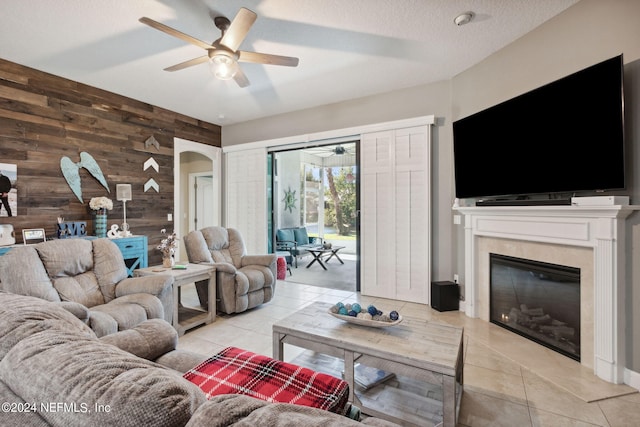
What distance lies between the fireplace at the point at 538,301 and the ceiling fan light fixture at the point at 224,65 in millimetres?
3251

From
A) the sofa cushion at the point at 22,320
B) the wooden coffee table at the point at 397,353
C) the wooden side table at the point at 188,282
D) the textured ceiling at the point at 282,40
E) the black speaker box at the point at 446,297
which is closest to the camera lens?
the sofa cushion at the point at 22,320

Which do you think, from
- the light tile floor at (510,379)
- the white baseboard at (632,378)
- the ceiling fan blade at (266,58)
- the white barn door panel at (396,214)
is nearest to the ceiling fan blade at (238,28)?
the ceiling fan blade at (266,58)

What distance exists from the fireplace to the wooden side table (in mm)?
3068

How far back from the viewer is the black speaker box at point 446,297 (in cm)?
368

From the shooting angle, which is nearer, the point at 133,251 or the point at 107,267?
the point at 107,267

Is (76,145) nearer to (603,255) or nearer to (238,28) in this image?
(238,28)

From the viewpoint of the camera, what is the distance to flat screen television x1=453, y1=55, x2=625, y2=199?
87.4 inches

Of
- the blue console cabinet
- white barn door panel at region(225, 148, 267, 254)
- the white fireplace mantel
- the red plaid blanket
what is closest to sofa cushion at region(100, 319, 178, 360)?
the red plaid blanket

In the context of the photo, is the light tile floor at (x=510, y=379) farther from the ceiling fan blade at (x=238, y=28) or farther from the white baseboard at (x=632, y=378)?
the ceiling fan blade at (x=238, y=28)

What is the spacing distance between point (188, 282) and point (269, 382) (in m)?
2.30

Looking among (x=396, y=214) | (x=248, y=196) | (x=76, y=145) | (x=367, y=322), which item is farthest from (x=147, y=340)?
(x=248, y=196)

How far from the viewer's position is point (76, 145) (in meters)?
3.98

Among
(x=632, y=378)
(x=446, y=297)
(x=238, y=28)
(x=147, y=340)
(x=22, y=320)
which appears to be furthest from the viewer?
(x=446, y=297)

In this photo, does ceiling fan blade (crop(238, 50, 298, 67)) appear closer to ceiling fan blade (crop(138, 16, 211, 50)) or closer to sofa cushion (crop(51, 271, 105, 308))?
ceiling fan blade (crop(138, 16, 211, 50))
